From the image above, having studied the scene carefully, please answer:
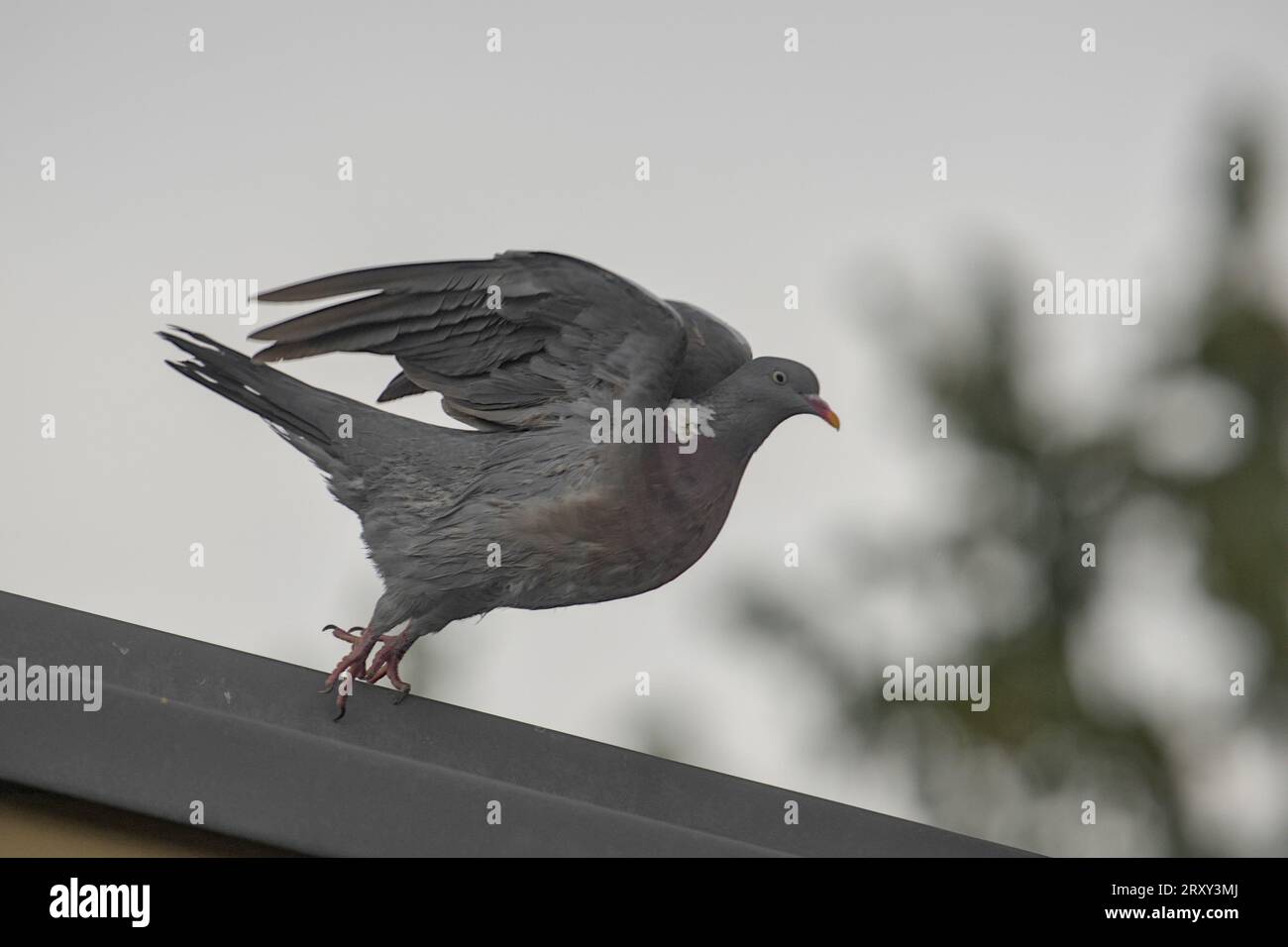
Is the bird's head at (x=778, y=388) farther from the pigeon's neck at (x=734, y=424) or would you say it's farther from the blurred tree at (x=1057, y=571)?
the blurred tree at (x=1057, y=571)

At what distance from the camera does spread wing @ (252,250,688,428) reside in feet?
13.0

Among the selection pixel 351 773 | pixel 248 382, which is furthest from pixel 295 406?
pixel 351 773

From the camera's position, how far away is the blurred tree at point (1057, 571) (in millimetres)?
9609

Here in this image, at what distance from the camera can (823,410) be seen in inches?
176

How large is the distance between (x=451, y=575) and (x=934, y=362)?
287 inches

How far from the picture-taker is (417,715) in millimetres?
3553

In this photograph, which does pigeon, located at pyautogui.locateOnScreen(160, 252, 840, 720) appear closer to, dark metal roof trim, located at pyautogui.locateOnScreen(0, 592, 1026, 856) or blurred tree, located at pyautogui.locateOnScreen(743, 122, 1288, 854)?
dark metal roof trim, located at pyautogui.locateOnScreen(0, 592, 1026, 856)

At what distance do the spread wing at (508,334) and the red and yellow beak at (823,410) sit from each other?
1.51 ft

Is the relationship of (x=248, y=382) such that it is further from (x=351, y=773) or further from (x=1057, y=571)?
(x=1057, y=571)

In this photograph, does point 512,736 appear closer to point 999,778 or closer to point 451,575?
point 451,575

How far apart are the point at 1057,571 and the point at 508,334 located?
717cm

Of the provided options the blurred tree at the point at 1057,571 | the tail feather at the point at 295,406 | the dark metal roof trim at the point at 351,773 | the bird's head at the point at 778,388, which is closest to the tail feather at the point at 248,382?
the tail feather at the point at 295,406
